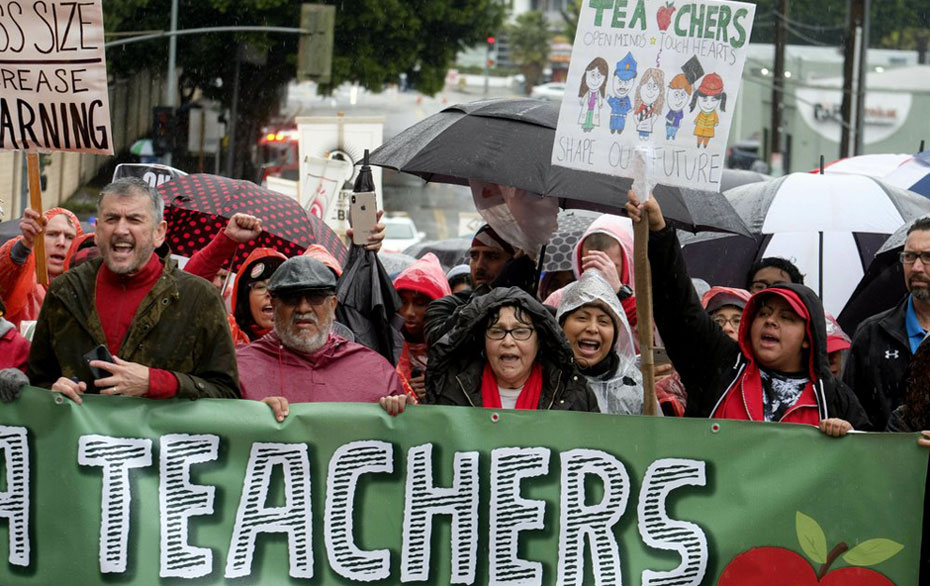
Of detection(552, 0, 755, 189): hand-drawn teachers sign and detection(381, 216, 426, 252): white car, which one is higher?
detection(552, 0, 755, 189): hand-drawn teachers sign

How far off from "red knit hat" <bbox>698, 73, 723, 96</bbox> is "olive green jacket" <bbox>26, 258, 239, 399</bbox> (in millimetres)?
1692

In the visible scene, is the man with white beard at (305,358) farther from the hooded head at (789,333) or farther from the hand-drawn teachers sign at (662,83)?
the hooded head at (789,333)

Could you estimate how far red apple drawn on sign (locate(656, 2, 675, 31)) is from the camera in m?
5.12

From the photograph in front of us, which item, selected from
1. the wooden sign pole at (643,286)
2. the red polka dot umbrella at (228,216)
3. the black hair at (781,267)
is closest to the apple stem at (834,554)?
the wooden sign pole at (643,286)

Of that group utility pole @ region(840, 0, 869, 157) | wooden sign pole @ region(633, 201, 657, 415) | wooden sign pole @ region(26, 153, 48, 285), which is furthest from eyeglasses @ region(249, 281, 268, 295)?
utility pole @ region(840, 0, 869, 157)

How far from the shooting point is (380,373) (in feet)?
17.1

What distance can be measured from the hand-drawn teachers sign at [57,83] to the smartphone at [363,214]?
111cm

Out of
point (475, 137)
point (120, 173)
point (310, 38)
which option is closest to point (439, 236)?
point (310, 38)

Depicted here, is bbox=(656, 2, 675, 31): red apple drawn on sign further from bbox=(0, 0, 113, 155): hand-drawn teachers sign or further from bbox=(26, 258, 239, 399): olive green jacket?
bbox=(0, 0, 113, 155): hand-drawn teachers sign

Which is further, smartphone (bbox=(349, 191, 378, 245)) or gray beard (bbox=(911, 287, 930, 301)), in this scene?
smartphone (bbox=(349, 191, 378, 245))

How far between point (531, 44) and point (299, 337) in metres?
80.2

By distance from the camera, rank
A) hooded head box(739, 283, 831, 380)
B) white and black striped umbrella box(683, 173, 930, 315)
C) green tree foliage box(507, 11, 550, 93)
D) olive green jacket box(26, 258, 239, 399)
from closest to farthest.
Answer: olive green jacket box(26, 258, 239, 399) < hooded head box(739, 283, 831, 380) < white and black striped umbrella box(683, 173, 930, 315) < green tree foliage box(507, 11, 550, 93)

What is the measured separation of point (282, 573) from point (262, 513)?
0.63 feet

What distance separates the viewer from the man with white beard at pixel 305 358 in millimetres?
5125
